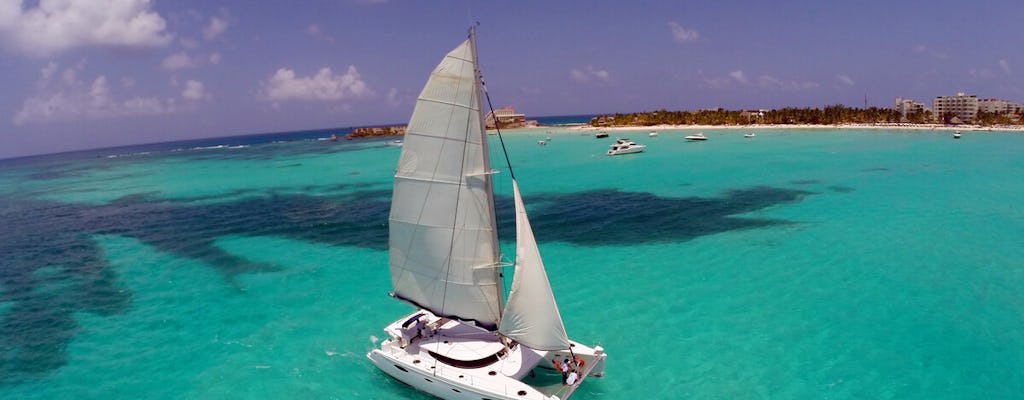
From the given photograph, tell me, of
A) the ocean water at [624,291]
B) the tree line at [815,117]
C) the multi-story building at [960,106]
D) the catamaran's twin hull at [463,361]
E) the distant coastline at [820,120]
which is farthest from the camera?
the multi-story building at [960,106]

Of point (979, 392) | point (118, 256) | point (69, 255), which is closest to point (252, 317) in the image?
point (118, 256)

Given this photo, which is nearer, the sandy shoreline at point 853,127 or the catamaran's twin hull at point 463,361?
the catamaran's twin hull at point 463,361

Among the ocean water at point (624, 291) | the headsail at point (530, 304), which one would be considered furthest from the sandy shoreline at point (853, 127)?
the headsail at point (530, 304)

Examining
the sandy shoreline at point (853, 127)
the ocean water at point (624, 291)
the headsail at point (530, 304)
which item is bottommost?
the ocean water at point (624, 291)

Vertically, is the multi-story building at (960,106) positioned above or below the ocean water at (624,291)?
above

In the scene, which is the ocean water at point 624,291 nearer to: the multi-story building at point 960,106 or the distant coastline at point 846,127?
the distant coastline at point 846,127

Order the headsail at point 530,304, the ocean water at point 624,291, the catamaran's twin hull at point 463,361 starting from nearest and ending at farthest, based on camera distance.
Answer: the catamaran's twin hull at point 463,361 → the headsail at point 530,304 → the ocean water at point 624,291

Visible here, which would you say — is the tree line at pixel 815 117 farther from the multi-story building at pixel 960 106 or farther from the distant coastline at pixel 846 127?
the multi-story building at pixel 960 106

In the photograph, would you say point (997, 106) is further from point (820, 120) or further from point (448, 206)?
point (448, 206)
